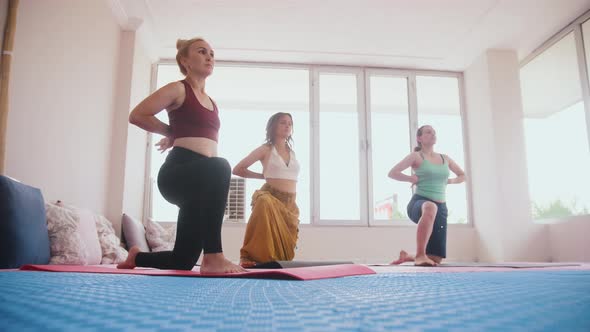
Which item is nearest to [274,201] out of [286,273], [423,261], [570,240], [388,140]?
[423,261]

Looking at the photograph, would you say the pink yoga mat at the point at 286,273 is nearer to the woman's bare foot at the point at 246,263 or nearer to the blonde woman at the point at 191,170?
the blonde woman at the point at 191,170

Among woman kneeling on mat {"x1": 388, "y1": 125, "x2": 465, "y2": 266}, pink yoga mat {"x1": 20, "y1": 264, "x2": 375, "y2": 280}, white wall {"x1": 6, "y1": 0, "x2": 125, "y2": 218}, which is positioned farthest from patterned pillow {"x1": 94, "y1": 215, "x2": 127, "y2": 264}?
woman kneeling on mat {"x1": 388, "y1": 125, "x2": 465, "y2": 266}

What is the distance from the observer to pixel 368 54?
567 cm

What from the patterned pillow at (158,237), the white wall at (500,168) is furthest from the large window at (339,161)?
the patterned pillow at (158,237)

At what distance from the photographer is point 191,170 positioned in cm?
172

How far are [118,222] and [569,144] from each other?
5045 mm

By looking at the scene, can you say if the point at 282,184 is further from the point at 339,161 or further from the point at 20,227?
the point at 339,161

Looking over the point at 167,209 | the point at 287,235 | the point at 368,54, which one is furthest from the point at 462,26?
the point at 167,209

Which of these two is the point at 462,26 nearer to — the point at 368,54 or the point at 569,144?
the point at 368,54

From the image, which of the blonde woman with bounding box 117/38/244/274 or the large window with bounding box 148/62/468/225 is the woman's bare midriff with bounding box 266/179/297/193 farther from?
the large window with bounding box 148/62/468/225

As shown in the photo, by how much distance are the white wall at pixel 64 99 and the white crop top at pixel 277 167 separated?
1.64m

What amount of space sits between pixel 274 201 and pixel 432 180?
128 cm

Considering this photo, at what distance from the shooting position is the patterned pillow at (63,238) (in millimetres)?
2693

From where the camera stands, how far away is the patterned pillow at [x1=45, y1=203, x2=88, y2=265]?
2693 millimetres
